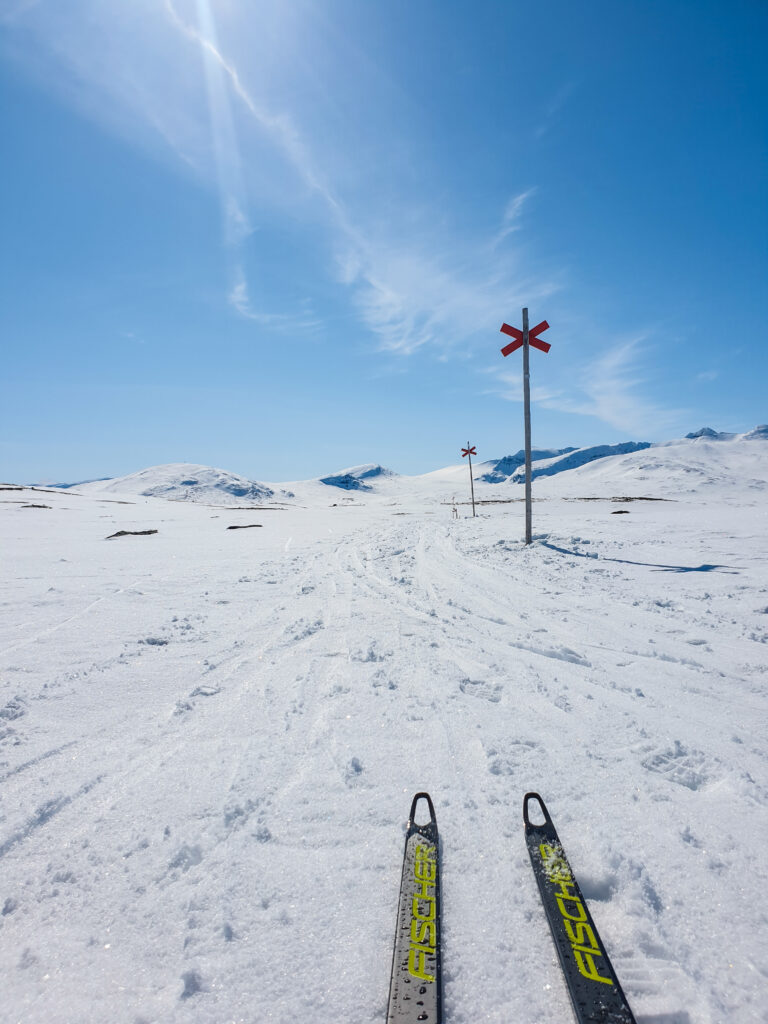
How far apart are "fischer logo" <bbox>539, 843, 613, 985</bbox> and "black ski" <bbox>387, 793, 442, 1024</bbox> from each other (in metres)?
0.60

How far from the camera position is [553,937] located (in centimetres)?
200

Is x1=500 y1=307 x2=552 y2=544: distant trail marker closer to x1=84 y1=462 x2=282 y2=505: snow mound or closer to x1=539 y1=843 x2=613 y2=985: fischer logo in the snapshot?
x1=539 y1=843 x2=613 y2=985: fischer logo

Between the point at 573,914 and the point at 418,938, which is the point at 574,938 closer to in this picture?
the point at 573,914

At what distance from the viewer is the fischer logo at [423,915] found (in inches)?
75.3

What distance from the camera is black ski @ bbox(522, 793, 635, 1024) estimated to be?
1.73 meters

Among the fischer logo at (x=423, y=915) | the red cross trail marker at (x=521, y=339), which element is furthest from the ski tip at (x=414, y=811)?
the red cross trail marker at (x=521, y=339)

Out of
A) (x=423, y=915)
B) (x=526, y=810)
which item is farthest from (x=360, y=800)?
(x=526, y=810)

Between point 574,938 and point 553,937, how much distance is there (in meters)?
0.10

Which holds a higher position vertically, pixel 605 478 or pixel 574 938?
pixel 605 478

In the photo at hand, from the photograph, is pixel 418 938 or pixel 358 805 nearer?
pixel 418 938

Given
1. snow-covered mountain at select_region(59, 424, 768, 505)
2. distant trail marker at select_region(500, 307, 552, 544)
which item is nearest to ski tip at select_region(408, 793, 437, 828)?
distant trail marker at select_region(500, 307, 552, 544)

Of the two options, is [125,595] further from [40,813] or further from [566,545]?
[566,545]

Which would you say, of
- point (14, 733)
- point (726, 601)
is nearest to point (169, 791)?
point (14, 733)

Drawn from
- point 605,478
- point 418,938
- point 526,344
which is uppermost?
point 605,478
